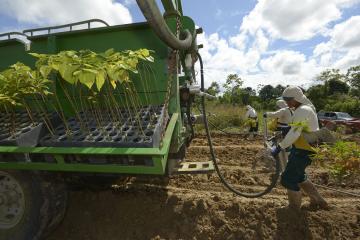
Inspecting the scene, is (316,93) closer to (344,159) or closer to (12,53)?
(344,159)

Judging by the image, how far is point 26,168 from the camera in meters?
2.65

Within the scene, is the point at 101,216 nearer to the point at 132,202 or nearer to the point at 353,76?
the point at 132,202

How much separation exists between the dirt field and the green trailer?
489mm

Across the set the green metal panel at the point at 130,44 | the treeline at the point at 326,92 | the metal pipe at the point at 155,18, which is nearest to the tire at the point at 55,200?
the green metal panel at the point at 130,44

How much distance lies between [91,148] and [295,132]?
7.37 ft

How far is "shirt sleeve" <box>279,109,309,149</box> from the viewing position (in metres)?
3.33

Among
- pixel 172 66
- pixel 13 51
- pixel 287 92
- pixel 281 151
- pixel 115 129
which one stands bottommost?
pixel 281 151

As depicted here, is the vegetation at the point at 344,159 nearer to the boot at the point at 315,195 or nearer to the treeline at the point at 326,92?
the boot at the point at 315,195

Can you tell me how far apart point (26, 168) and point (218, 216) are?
2149 millimetres

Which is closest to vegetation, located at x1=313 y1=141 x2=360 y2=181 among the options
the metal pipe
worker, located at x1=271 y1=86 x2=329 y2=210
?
worker, located at x1=271 y1=86 x2=329 y2=210

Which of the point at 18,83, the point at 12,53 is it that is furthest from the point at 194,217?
the point at 12,53

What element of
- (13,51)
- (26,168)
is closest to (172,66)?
(26,168)

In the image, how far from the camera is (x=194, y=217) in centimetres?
351

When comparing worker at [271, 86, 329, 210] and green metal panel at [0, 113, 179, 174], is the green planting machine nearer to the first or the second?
green metal panel at [0, 113, 179, 174]
